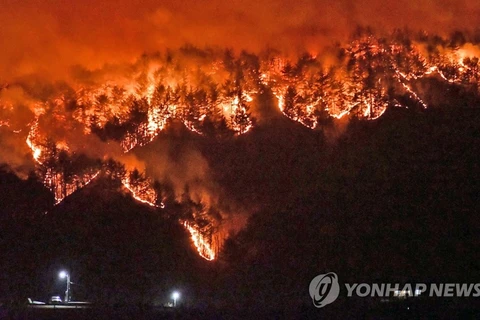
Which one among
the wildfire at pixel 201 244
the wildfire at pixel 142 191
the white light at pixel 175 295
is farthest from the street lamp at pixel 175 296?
the wildfire at pixel 142 191

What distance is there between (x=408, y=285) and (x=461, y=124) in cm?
375

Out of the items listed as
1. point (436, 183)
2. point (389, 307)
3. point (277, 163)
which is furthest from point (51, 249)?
point (436, 183)

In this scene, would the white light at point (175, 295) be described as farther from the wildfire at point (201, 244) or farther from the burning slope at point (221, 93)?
the burning slope at point (221, 93)

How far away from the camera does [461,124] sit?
13.3m

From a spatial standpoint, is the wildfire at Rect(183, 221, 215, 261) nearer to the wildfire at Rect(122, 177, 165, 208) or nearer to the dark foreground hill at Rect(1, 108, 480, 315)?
the dark foreground hill at Rect(1, 108, 480, 315)

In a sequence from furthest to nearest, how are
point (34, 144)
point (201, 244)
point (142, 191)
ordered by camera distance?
point (34, 144), point (142, 191), point (201, 244)

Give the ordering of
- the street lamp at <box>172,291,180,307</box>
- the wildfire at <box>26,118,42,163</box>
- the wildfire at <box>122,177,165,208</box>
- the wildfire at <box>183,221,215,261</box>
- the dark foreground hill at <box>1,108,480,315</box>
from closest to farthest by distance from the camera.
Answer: the street lamp at <box>172,291,180,307</box> < the dark foreground hill at <box>1,108,480,315</box> < the wildfire at <box>183,221,215,261</box> < the wildfire at <box>122,177,165,208</box> < the wildfire at <box>26,118,42,163</box>

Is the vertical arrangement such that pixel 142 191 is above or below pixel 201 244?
above

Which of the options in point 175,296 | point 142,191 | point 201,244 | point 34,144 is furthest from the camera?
point 34,144

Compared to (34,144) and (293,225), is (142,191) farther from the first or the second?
(293,225)

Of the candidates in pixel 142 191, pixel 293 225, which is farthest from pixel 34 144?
pixel 293 225

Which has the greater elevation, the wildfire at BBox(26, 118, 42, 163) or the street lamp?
the wildfire at BBox(26, 118, 42, 163)

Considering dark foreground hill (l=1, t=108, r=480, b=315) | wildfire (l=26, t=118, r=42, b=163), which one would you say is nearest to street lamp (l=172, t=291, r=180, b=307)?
dark foreground hill (l=1, t=108, r=480, b=315)

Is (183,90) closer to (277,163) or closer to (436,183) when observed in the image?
(277,163)
